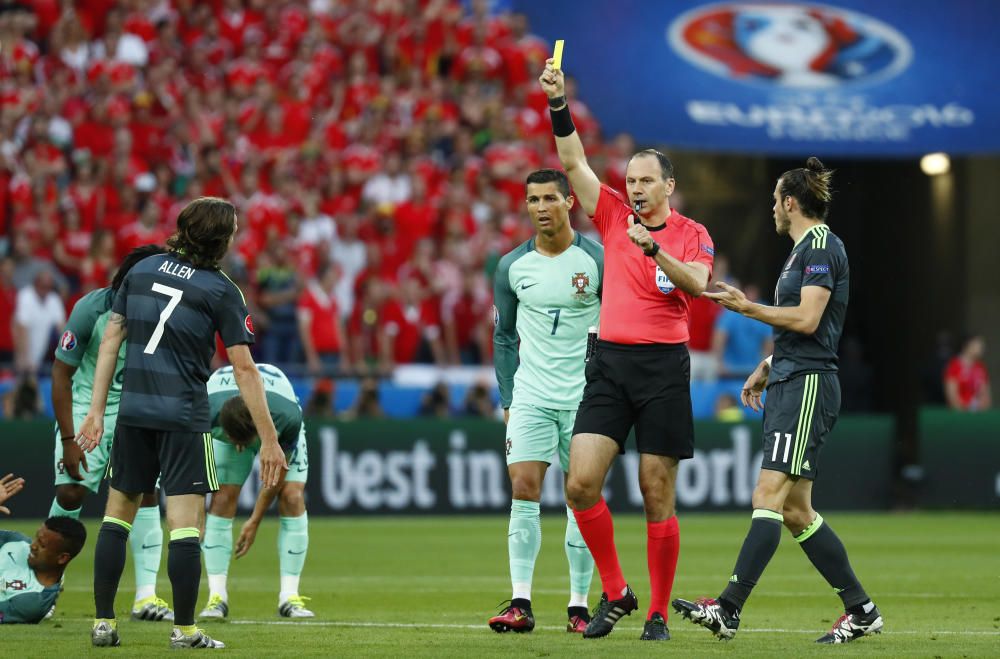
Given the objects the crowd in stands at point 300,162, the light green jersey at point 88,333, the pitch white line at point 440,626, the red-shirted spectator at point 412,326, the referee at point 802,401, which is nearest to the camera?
the referee at point 802,401

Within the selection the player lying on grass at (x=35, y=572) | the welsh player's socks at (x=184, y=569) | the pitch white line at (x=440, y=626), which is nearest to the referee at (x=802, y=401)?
the pitch white line at (x=440, y=626)

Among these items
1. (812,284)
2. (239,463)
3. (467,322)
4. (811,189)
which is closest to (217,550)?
(239,463)

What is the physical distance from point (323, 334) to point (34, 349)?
332 cm

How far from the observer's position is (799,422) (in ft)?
28.6

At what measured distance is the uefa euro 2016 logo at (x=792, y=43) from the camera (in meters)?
23.5

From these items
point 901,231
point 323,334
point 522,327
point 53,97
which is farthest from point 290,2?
point 522,327

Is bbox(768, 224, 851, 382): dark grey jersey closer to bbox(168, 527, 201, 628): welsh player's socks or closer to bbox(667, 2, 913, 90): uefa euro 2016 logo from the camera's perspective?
bbox(168, 527, 201, 628): welsh player's socks

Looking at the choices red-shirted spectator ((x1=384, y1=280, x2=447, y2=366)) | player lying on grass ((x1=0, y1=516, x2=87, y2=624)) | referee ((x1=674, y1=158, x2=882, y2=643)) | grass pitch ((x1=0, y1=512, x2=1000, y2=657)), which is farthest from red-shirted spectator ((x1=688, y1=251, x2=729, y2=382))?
player lying on grass ((x1=0, y1=516, x2=87, y2=624))

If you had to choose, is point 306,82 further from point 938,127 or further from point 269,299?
point 938,127

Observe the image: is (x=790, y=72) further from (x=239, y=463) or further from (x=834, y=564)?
(x=834, y=564)

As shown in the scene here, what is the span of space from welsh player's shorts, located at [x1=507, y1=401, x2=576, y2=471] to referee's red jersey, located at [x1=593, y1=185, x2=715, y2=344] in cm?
96

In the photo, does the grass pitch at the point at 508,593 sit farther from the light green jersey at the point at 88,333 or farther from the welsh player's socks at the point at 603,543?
the light green jersey at the point at 88,333

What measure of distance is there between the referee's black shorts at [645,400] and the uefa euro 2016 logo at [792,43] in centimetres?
1517

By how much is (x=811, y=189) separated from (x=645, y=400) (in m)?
1.45
